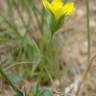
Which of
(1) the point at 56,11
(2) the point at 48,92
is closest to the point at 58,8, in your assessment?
(1) the point at 56,11

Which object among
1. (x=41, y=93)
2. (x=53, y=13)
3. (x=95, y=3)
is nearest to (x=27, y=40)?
(x=41, y=93)

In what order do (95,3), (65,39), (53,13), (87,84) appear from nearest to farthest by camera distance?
(53,13)
(87,84)
(65,39)
(95,3)

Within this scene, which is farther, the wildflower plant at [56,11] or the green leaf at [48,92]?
the green leaf at [48,92]

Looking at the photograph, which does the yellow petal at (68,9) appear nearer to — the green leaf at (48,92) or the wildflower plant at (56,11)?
the wildflower plant at (56,11)

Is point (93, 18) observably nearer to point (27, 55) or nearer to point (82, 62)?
point (82, 62)

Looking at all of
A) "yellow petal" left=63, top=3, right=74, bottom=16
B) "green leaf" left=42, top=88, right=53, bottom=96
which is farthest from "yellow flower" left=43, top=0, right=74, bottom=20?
"green leaf" left=42, top=88, right=53, bottom=96

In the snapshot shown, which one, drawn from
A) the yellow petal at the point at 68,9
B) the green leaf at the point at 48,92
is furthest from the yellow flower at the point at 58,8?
the green leaf at the point at 48,92

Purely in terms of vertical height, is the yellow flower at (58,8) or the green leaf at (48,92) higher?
the yellow flower at (58,8)

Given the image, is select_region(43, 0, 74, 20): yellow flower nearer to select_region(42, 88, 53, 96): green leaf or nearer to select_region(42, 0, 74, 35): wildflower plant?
select_region(42, 0, 74, 35): wildflower plant
